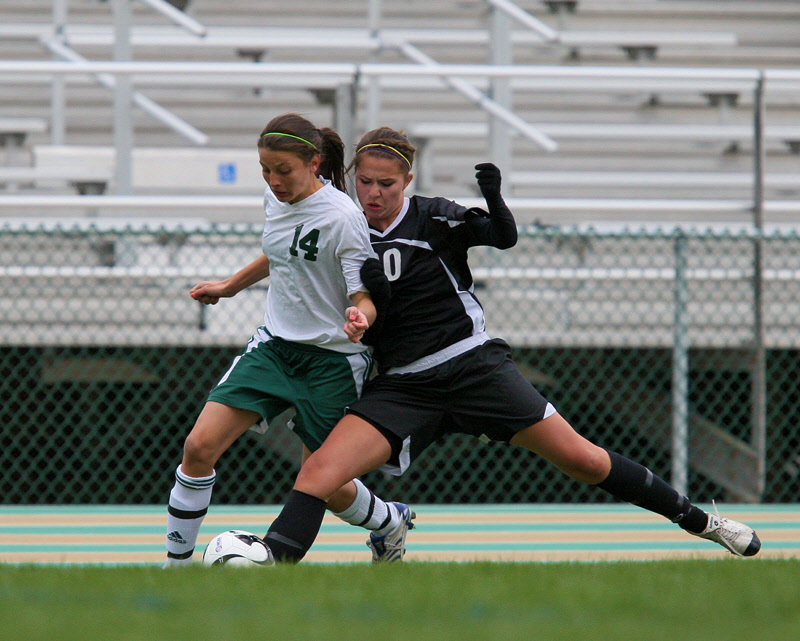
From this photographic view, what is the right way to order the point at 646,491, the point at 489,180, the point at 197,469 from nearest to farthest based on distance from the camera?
the point at 489,180 < the point at 197,469 < the point at 646,491

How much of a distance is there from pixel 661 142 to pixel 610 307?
12.6 ft

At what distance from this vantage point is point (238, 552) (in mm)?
3477

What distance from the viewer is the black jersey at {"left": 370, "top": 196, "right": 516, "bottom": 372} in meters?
3.77

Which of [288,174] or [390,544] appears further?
[390,544]

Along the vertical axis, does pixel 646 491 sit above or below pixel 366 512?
above

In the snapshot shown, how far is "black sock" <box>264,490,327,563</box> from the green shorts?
279mm

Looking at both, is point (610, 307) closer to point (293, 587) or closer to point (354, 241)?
point (354, 241)

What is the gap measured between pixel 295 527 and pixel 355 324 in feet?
2.30

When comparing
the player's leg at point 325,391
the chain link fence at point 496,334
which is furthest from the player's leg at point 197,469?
the chain link fence at point 496,334

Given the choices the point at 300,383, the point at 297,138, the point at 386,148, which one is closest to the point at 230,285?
the point at 300,383

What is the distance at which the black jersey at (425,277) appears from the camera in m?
3.77

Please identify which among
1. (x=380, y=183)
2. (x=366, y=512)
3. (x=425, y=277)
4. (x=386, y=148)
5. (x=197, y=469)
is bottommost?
(x=366, y=512)

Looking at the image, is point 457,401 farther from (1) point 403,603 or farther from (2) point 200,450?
(1) point 403,603

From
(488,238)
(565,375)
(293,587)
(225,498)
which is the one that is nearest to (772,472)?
(565,375)
